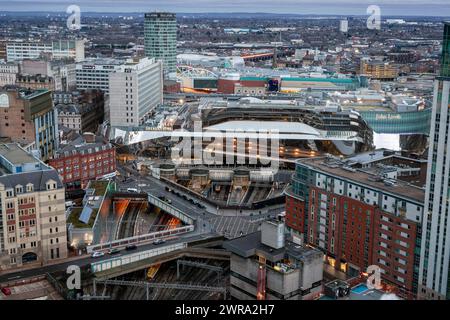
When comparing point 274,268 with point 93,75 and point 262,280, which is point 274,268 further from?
point 93,75

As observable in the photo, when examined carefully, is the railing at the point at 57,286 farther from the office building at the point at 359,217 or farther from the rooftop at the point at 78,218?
the office building at the point at 359,217

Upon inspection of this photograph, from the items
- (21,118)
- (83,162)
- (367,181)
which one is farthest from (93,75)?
(367,181)

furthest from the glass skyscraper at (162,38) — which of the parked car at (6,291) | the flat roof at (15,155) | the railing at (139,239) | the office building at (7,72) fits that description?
the parked car at (6,291)

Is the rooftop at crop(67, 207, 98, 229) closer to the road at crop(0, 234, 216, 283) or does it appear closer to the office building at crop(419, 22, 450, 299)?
the road at crop(0, 234, 216, 283)

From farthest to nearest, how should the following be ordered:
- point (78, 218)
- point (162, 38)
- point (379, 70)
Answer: point (379, 70)
point (162, 38)
point (78, 218)

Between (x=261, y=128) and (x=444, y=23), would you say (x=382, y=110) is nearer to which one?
(x=261, y=128)
